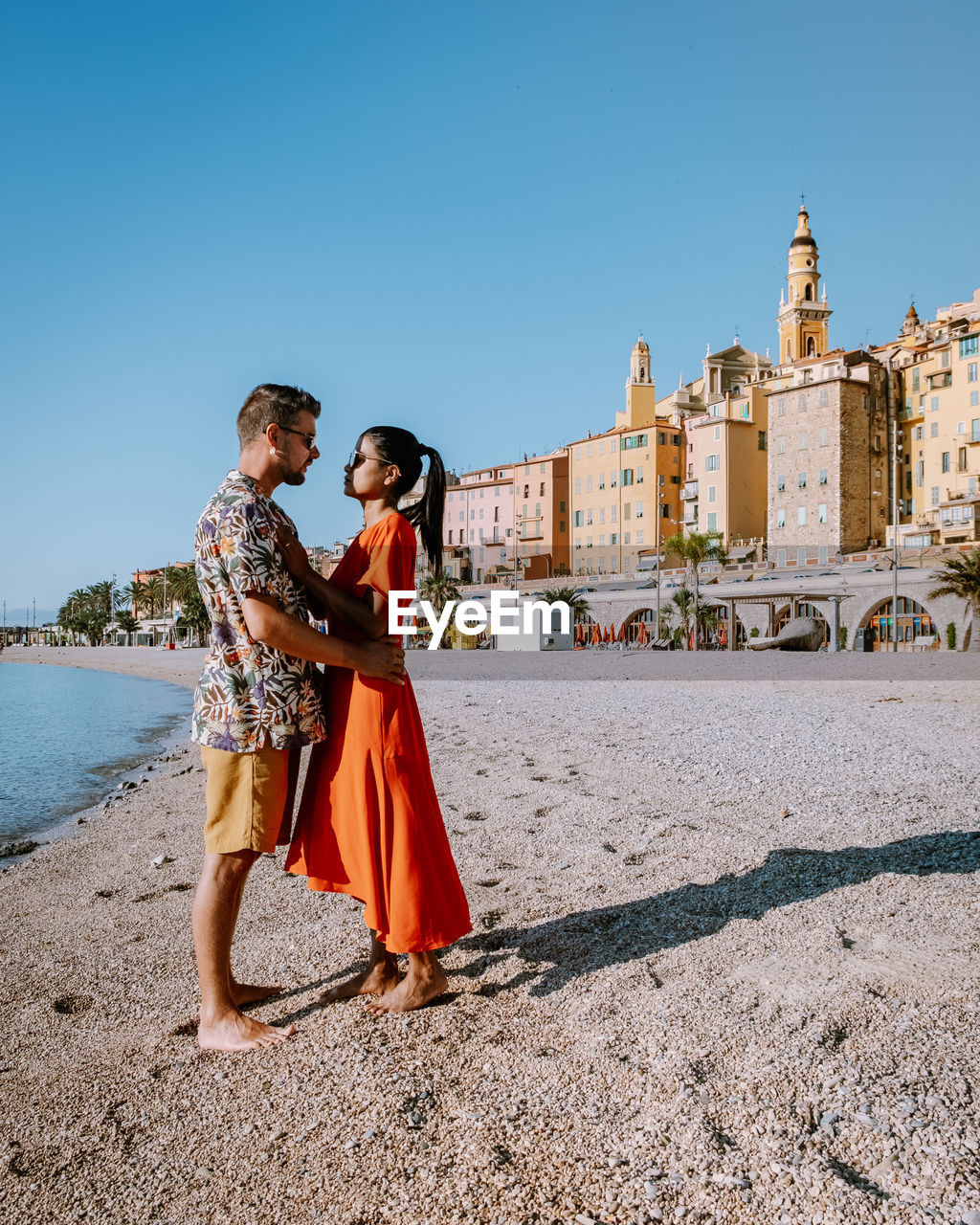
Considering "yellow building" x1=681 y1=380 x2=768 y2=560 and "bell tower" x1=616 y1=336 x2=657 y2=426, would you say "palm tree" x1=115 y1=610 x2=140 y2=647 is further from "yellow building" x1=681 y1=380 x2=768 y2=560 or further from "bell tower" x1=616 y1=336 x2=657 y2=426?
"yellow building" x1=681 y1=380 x2=768 y2=560

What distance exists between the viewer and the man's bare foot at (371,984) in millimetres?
3197

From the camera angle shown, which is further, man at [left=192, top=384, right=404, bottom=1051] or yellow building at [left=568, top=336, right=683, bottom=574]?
yellow building at [left=568, top=336, right=683, bottom=574]

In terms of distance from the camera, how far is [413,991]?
10.0ft

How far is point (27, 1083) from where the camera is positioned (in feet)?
8.90

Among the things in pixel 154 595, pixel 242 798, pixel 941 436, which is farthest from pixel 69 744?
pixel 154 595

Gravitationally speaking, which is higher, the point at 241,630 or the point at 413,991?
the point at 241,630

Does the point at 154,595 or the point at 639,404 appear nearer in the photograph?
the point at 639,404

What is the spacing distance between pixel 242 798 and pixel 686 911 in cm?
208

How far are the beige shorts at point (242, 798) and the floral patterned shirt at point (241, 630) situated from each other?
5cm

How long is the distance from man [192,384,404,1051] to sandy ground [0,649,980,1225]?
399 mm

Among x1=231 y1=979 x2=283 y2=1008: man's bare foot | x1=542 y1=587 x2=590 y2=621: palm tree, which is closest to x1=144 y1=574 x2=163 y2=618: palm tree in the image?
x1=542 y1=587 x2=590 y2=621: palm tree

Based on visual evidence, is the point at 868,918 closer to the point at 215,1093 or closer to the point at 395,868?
the point at 395,868

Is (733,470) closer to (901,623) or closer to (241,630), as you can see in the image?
(901,623)

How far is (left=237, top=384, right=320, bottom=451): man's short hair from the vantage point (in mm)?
2887
